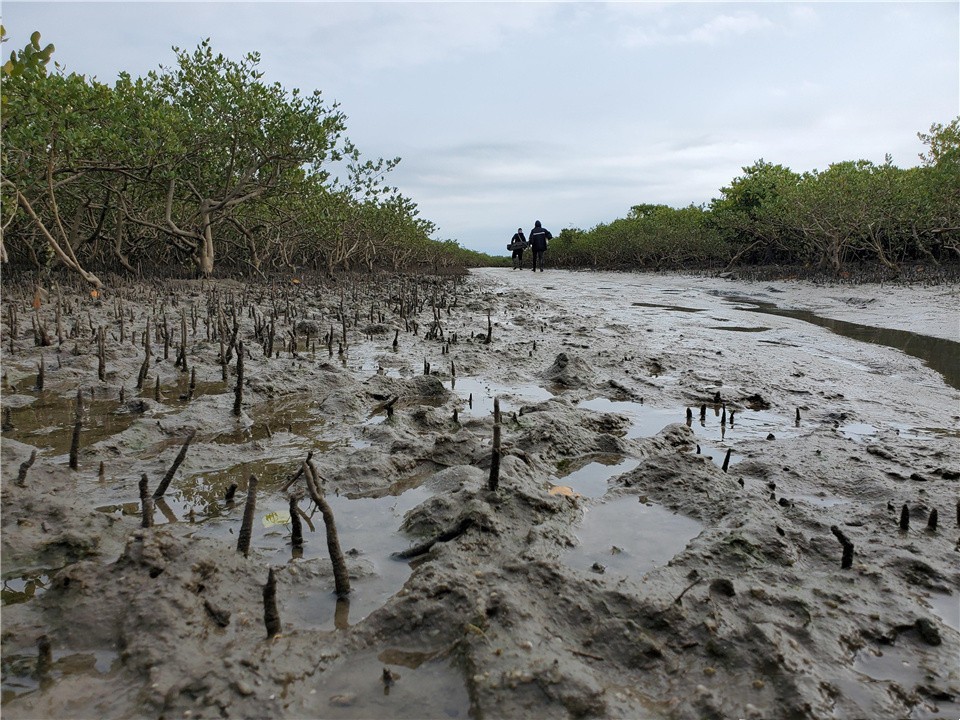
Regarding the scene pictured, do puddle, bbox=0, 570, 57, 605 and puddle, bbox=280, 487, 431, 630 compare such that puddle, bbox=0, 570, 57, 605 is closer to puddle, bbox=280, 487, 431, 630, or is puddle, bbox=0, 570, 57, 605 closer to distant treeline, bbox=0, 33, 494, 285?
puddle, bbox=280, 487, 431, 630

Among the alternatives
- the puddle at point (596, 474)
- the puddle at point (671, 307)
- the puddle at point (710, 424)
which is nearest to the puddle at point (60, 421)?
the puddle at point (596, 474)

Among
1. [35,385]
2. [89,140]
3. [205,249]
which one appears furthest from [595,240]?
[35,385]

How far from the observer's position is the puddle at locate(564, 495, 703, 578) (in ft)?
8.66

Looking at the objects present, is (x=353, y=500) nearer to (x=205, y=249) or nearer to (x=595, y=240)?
(x=205, y=249)

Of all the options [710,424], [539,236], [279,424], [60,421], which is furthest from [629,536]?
[539,236]

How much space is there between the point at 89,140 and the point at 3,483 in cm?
866

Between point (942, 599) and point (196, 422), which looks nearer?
point (942, 599)

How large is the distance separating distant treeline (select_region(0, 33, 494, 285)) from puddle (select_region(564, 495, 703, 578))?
4952mm

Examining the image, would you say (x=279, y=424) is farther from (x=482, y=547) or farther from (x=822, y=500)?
(x=822, y=500)

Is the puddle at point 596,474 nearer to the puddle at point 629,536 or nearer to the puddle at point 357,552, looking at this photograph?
the puddle at point 629,536

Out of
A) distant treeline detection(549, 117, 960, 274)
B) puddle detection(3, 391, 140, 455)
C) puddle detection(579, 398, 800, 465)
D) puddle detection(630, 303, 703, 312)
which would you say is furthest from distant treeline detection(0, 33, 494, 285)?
distant treeline detection(549, 117, 960, 274)

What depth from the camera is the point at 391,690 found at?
6.00 feet

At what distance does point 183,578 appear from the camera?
86.6 inches

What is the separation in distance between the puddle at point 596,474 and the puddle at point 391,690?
1.67 meters
